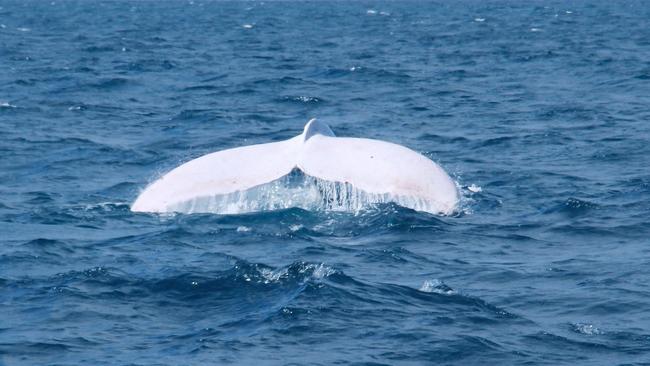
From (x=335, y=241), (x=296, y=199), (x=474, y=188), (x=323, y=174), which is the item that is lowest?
(x=474, y=188)

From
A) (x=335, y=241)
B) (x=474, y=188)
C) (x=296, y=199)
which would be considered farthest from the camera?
(x=474, y=188)

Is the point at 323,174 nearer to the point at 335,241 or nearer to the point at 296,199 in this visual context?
the point at 335,241

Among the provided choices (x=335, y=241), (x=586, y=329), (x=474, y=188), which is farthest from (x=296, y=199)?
(x=586, y=329)

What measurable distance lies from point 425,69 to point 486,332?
27518mm

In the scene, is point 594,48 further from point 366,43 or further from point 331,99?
point 331,99

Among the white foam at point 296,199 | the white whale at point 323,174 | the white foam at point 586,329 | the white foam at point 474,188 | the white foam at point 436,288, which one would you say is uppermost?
the white whale at point 323,174

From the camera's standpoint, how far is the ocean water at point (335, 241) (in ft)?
35.1

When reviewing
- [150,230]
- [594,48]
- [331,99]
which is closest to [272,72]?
[331,99]

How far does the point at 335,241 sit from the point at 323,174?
1.02m

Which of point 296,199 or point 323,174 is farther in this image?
point 296,199

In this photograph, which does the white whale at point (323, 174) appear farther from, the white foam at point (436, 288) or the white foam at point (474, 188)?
the white foam at point (474, 188)

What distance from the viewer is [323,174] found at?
43.9 feet

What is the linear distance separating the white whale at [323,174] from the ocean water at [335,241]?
26.5 inches

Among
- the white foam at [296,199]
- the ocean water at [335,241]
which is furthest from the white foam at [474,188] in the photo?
the white foam at [296,199]
